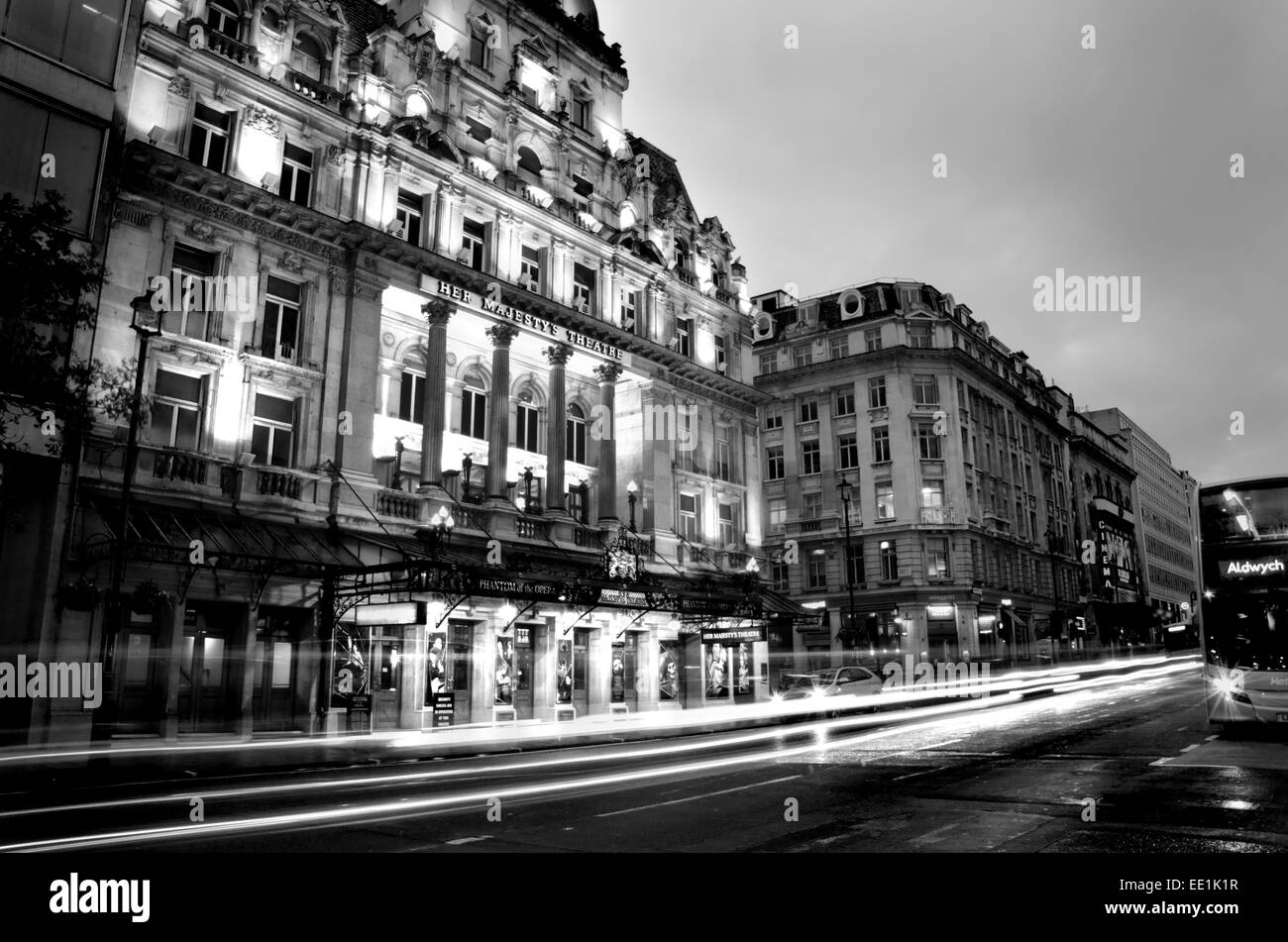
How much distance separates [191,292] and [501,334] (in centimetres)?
1045

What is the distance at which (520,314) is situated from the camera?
32281mm

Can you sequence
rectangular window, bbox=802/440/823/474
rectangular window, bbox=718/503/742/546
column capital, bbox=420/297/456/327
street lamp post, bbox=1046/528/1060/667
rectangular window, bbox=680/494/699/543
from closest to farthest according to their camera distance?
1. column capital, bbox=420/297/456/327
2. rectangular window, bbox=680/494/699/543
3. rectangular window, bbox=718/503/742/546
4. rectangular window, bbox=802/440/823/474
5. street lamp post, bbox=1046/528/1060/667

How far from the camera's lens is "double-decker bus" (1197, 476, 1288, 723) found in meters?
18.1

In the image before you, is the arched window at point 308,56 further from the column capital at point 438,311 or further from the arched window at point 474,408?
the arched window at point 474,408

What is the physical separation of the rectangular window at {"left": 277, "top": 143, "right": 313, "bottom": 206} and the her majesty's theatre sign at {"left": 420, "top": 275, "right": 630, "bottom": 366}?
4.58 metres

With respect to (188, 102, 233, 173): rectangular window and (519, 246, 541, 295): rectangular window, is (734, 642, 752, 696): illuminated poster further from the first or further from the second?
(188, 102, 233, 173): rectangular window

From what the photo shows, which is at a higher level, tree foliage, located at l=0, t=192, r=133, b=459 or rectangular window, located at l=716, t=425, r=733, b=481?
rectangular window, located at l=716, t=425, r=733, b=481

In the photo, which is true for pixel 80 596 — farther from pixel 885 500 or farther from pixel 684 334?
pixel 885 500

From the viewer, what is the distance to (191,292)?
24812mm

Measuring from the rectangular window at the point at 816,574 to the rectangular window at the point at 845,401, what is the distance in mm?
11012

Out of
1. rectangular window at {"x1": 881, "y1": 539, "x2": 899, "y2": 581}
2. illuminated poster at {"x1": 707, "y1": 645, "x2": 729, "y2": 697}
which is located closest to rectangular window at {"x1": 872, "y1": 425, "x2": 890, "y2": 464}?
rectangular window at {"x1": 881, "y1": 539, "x2": 899, "y2": 581}

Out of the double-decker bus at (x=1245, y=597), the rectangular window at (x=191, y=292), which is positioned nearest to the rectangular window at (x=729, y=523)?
the double-decker bus at (x=1245, y=597)

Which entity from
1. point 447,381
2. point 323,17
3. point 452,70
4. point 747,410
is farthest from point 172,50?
point 747,410
